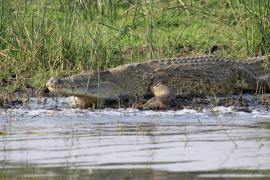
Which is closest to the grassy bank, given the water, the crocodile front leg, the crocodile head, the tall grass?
the tall grass

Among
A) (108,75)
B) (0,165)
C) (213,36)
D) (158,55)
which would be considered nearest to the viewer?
(0,165)

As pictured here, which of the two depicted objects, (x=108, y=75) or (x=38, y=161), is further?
(x=108, y=75)

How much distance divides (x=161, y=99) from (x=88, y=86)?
818 mm

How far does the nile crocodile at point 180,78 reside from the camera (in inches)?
344

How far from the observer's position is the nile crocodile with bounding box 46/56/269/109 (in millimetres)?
8749

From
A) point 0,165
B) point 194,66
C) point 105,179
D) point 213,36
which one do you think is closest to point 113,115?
point 194,66

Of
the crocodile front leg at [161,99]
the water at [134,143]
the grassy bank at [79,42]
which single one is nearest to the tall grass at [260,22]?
the grassy bank at [79,42]

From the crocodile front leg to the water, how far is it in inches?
10.8

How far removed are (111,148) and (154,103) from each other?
254cm

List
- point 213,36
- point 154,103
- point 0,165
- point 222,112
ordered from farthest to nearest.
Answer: point 213,36
point 154,103
point 222,112
point 0,165

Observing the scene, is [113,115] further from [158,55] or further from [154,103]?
[158,55]

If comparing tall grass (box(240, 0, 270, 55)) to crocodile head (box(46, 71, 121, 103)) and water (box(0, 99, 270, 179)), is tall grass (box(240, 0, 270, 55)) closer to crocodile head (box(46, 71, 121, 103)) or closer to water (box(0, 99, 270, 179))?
crocodile head (box(46, 71, 121, 103))

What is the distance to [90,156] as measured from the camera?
5.27m

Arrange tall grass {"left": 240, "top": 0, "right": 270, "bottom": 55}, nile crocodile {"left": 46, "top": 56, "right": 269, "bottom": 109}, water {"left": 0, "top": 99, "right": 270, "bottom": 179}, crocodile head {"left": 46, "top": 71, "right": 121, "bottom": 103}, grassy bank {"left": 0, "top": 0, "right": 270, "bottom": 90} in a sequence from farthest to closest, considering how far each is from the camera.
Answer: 1. grassy bank {"left": 0, "top": 0, "right": 270, "bottom": 90}
2. tall grass {"left": 240, "top": 0, "right": 270, "bottom": 55}
3. nile crocodile {"left": 46, "top": 56, "right": 269, "bottom": 109}
4. crocodile head {"left": 46, "top": 71, "right": 121, "bottom": 103}
5. water {"left": 0, "top": 99, "right": 270, "bottom": 179}
